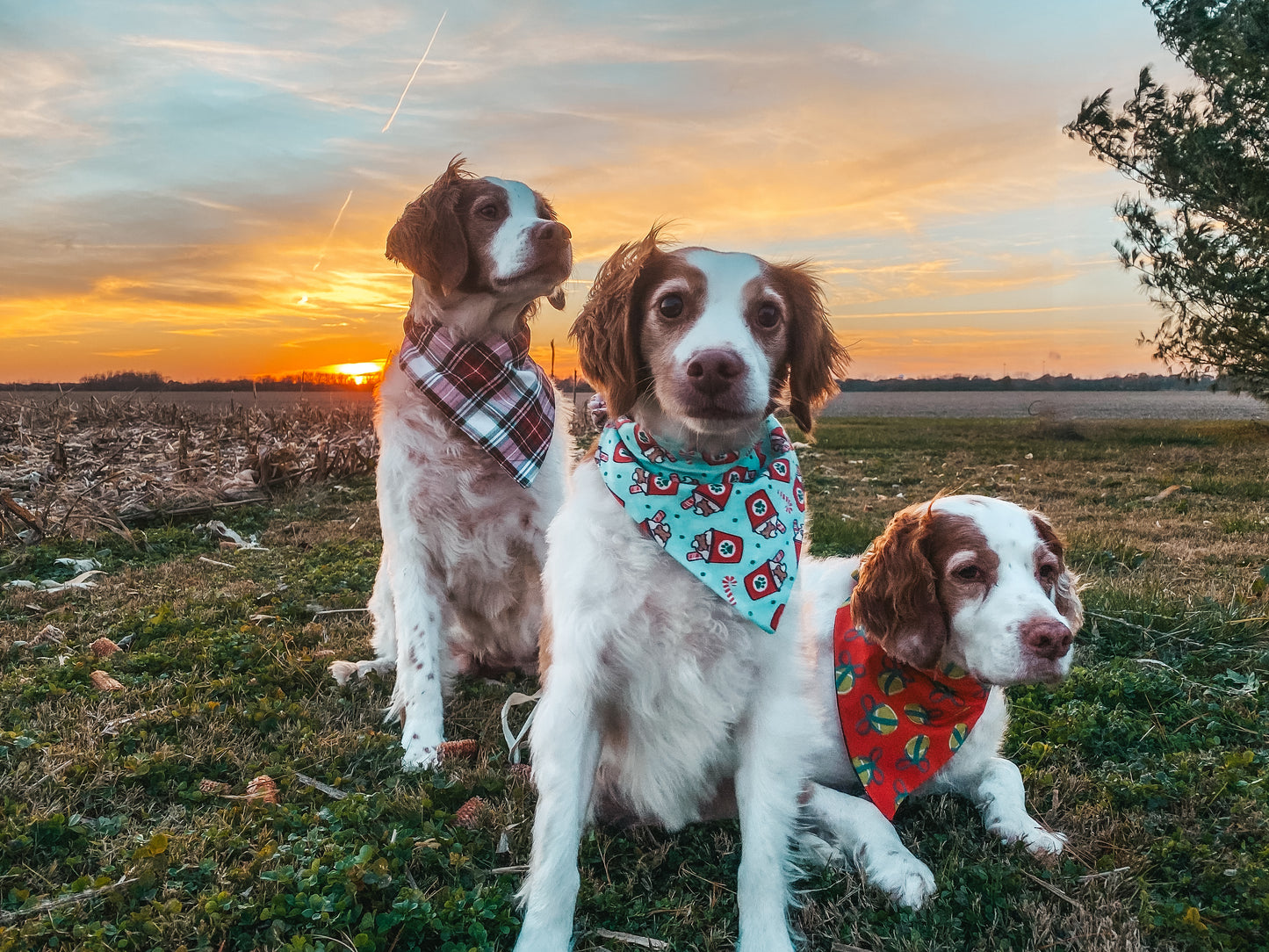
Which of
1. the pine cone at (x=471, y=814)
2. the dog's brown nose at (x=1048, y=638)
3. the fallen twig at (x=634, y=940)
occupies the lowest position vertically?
the fallen twig at (x=634, y=940)

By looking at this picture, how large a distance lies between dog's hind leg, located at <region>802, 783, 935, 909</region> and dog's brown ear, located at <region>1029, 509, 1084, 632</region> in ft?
3.14

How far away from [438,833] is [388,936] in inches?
18.3

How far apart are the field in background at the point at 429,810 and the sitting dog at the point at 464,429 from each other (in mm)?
509

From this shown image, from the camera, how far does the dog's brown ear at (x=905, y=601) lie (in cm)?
285

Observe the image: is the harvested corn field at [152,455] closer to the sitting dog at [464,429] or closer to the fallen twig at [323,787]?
the sitting dog at [464,429]

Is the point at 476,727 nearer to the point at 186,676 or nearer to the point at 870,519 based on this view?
the point at 186,676

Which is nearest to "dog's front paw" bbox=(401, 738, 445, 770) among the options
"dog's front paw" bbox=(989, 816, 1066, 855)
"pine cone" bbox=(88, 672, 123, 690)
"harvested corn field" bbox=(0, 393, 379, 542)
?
"pine cone" bbox=(88, 672, 123, 690)

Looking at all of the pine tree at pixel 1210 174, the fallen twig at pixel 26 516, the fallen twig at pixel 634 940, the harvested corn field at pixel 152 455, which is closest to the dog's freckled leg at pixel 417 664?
the fallen twig at pixel 634 940

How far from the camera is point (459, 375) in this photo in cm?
373

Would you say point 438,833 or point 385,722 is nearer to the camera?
point 438,833

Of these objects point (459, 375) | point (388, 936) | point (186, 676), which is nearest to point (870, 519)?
point (459, 375)

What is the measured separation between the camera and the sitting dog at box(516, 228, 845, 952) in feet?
7.64

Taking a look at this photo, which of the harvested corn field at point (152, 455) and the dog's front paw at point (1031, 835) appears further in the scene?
the harvested corn field at point (152, 455)

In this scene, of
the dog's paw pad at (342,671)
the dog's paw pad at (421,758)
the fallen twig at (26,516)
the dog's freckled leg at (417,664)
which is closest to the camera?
the dog's paw pad at (421,758)
